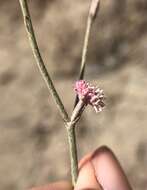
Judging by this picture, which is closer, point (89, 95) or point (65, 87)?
point (89, 95)

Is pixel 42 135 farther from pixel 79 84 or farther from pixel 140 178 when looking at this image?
pixel 79 84

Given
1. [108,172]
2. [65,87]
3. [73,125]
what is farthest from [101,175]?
[65,87]

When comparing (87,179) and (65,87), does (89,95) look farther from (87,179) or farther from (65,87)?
(65,87)

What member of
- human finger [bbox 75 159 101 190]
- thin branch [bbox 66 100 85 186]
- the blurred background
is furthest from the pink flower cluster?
the blurred background

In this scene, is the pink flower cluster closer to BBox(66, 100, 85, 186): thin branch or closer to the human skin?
BBox(66, 100, 85, 186): thin branch

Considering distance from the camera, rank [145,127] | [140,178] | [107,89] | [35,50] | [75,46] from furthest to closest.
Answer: [75,46] → [107,89] → [145,127] → [140,178] → [35,50]

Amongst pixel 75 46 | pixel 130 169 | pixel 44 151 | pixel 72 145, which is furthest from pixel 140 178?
pixel 72 145
